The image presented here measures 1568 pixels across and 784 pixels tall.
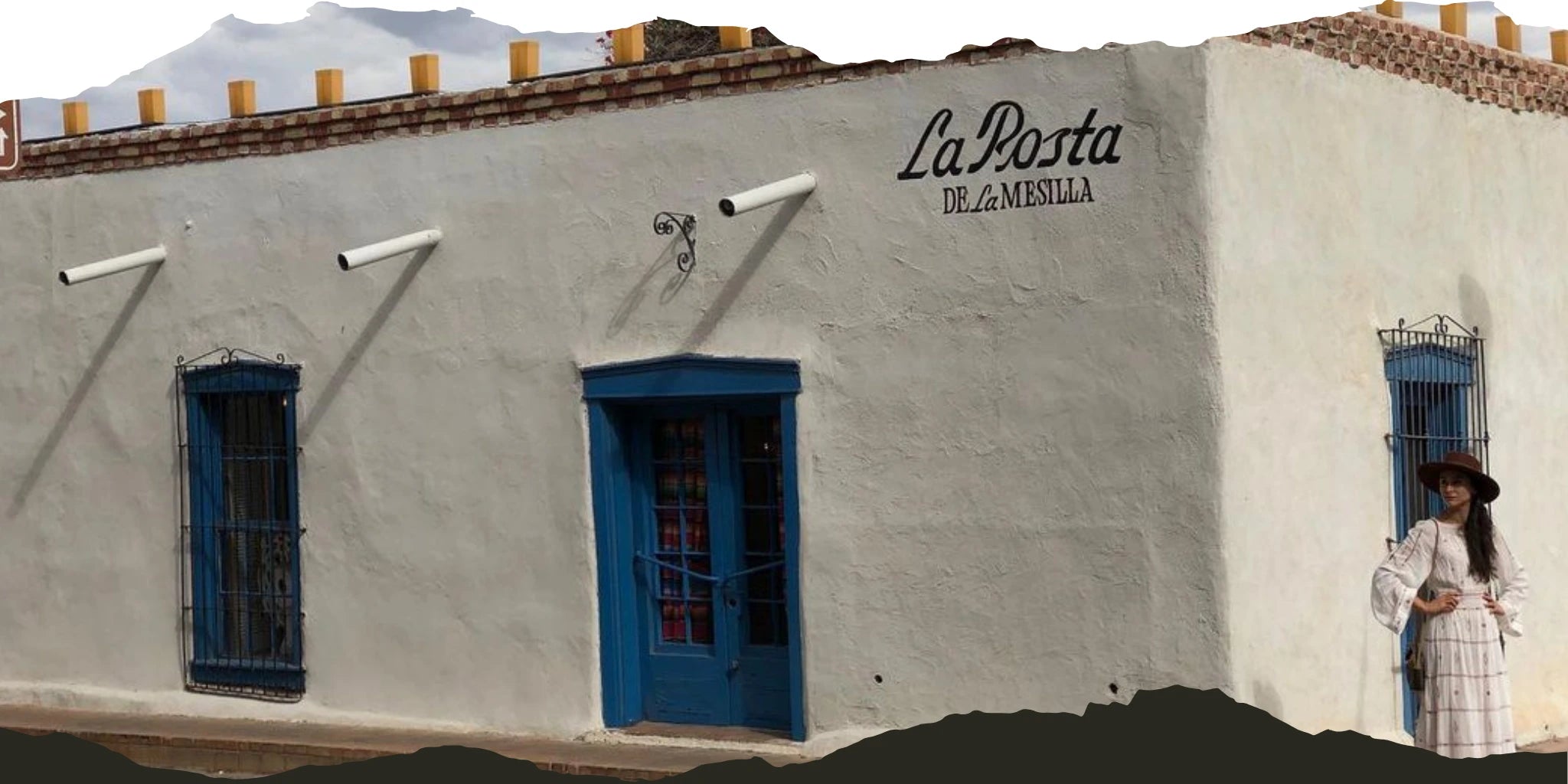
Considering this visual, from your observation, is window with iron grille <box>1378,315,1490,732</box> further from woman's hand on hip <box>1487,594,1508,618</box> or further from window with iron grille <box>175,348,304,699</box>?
window with iron grille <box>175,348,304,699</box>

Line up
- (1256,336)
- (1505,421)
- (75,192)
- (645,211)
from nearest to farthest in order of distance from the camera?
(1256,336)
(645,211)
(1505,421)
(75,192)

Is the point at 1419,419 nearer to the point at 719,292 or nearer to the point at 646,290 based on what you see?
the point at 719,292

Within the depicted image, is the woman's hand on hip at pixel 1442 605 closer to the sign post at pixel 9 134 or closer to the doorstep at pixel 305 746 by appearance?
the doorstep at pixel 305 746

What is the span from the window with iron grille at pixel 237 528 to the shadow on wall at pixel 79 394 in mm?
579

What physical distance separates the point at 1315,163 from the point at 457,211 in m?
4.46

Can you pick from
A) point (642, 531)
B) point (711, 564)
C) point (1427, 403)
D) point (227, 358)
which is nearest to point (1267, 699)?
point (1427, 403)

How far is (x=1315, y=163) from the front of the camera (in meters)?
9.80

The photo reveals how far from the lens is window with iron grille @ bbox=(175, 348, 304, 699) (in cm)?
1234

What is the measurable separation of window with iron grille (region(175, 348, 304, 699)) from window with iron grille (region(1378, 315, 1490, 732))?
20.0ft

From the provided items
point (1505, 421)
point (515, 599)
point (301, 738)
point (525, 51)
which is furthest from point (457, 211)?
point (1505, 421)

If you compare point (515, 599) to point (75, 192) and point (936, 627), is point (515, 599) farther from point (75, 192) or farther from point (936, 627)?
point (75, 192)

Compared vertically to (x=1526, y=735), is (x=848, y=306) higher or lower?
higher

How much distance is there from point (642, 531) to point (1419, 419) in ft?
13.0

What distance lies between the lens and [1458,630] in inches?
332
